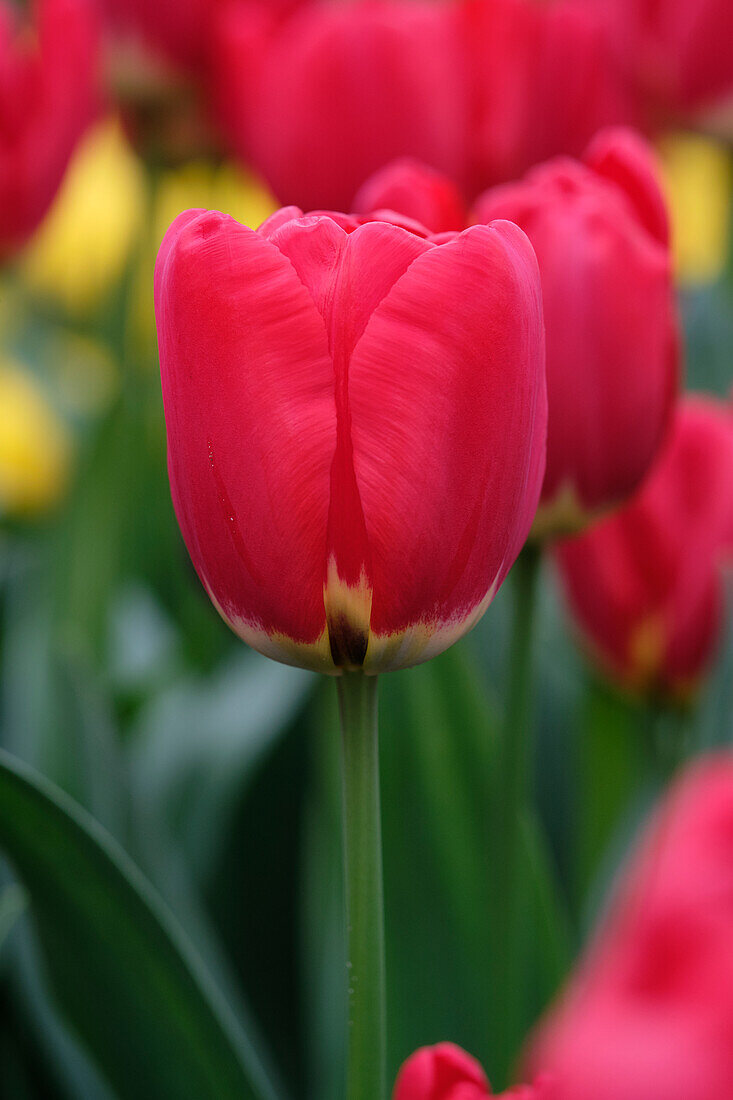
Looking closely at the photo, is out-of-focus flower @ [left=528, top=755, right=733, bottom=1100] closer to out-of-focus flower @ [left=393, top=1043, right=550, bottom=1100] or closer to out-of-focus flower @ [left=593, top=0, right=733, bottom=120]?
out-of-focus flower @ [left=393, top=1043, right=550, bottom=1100]

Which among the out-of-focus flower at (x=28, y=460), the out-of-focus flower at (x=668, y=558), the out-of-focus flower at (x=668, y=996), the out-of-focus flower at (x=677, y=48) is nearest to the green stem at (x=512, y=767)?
the out-of-focus flower at (x=668, y=558)

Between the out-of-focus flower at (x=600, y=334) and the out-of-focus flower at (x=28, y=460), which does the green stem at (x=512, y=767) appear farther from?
the out-of-focus flower at (x=28, y=460)

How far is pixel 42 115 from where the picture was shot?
0.66 metres

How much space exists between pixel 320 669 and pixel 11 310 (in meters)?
1.40

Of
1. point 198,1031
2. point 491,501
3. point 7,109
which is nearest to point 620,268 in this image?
point 491,501

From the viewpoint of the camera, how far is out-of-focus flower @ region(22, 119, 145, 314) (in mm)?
1510

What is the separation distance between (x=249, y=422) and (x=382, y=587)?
43 millimetres

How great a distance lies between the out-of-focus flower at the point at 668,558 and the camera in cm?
47

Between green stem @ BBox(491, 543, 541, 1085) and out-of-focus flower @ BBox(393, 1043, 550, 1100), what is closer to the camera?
out-of-focus flower @ BBox(393, 1043, 550, 1100)

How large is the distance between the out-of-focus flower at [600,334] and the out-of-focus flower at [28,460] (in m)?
0.71

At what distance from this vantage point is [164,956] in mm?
312

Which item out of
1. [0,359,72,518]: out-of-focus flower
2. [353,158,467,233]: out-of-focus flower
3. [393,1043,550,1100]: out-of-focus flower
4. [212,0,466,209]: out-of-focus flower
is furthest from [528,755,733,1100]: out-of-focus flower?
[0,359,72,518]: out-of-focus flower

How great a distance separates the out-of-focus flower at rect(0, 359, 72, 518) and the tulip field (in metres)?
0.08

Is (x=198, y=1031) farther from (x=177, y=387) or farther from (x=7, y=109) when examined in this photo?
(x=7, y=109)
